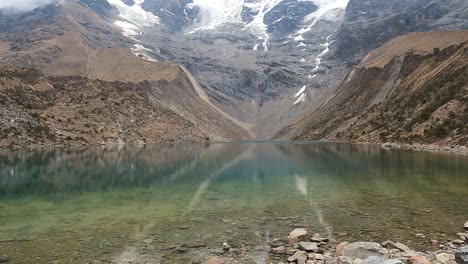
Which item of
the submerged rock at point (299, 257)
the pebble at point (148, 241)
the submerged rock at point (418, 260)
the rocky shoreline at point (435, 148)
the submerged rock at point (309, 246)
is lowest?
the pebble at point (148, 241)

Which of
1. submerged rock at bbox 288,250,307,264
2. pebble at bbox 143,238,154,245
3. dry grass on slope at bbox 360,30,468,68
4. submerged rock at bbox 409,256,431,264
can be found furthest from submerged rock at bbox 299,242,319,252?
dry grass on slope at bbox 360,30,468,68

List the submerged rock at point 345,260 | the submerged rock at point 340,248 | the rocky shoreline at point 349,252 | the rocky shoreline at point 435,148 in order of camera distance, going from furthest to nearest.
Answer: the rocky shoreline at point 435,148 < the submerged rock at point 340,248 < the rocky shoreline at point 349,252 < the submerged rock at point 345,260

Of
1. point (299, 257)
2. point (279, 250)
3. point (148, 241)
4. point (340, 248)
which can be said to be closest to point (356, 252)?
point (340, 248)

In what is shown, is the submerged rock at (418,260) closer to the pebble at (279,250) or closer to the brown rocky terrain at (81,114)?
the pebble at (279,250)

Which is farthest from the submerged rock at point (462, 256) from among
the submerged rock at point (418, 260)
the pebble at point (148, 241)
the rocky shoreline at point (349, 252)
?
the pebble at point (148, 241)

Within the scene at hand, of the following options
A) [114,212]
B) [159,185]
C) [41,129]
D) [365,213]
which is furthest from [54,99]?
[365,213]

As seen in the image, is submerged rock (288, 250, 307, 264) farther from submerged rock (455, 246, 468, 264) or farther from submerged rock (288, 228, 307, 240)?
submerged rock (455, 246, 468, 264)
